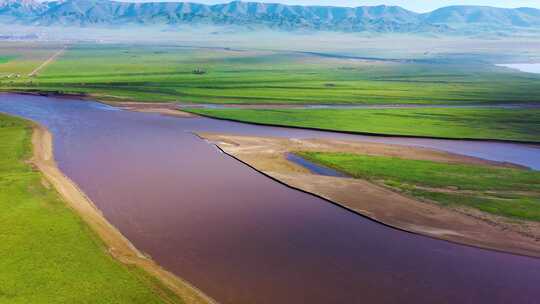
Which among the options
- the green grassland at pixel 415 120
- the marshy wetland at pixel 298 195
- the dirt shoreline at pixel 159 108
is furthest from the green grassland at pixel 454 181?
the green grassland at pixel 415 120

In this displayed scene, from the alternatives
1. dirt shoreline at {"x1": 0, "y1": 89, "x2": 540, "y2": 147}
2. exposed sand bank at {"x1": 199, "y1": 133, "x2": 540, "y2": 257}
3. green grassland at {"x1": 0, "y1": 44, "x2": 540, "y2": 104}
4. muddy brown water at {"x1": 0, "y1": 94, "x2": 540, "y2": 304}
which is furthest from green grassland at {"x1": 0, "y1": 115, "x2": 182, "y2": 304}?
green grassland at {"x1": 0, "y1": 44, "x2": 540, "y2": 104}

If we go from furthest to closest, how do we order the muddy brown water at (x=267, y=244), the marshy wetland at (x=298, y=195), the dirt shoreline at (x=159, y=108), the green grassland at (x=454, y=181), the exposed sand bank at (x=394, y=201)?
the dirt shoreline at (x=159, y=108), the green grassland at (x=454, y=181), the exposed sand bank at (x=394, y=201), the marshy wetland at (x=298, y=195), the muddy brown water at (x=267, y=244)

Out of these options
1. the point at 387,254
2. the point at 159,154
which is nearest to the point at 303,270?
the point at 387,254

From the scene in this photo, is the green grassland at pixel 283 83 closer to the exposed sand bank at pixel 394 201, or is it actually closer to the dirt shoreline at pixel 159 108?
the dirt shoreline at pixel 159 108

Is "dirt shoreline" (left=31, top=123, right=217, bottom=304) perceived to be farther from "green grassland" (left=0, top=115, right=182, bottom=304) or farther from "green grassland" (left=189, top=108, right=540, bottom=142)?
"green grassland" (left=189, top=108, right=540, bottom=142)

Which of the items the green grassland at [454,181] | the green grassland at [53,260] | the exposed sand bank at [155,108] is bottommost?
the exposed sand bank at [155,108]

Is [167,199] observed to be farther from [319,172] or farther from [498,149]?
[498,149]

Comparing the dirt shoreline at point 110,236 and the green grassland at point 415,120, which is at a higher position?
the green grassland at point 415,120

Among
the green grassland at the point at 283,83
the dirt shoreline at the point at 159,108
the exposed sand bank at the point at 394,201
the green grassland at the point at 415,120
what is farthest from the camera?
the green grassland at the point at 283,83
